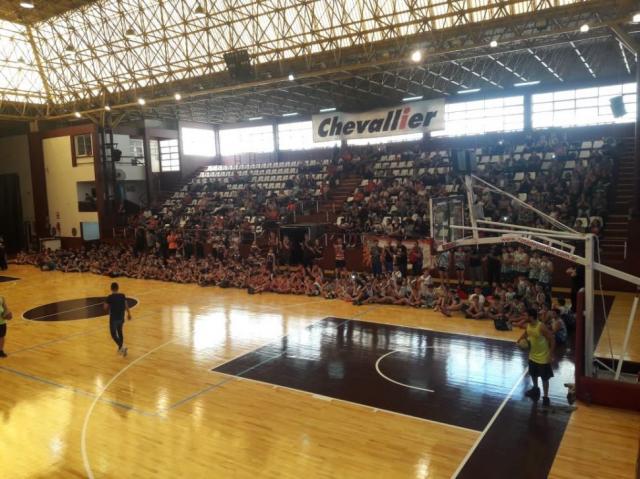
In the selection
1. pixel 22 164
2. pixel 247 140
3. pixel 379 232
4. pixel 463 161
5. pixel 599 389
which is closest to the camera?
pixel 599 389

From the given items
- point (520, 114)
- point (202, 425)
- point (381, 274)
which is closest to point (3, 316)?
point (202, 425)

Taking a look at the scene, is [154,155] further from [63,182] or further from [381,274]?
[381,274]

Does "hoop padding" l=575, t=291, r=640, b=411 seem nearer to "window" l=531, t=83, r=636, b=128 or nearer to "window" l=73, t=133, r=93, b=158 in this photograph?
"window" l=531, t=83, r=636, b=128

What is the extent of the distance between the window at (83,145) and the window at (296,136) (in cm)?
1251

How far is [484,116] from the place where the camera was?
28.4m

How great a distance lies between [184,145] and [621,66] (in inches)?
1083

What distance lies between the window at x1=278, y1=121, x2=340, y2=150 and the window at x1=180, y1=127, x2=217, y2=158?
6.22 metres

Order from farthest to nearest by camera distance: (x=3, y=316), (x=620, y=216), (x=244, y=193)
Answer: (x=244, y=193) → (x=620, y=216) → (x=3, y=316)

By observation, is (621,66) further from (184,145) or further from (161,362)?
(184,145)

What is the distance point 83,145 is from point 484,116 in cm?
2398

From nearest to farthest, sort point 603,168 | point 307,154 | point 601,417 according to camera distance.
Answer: point 601,417
point 603,168
point 307,154

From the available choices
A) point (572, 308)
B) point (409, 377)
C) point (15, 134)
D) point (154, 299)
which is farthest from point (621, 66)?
point (15, 134)

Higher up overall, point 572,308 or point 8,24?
point 8,24

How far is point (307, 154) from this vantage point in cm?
3488
